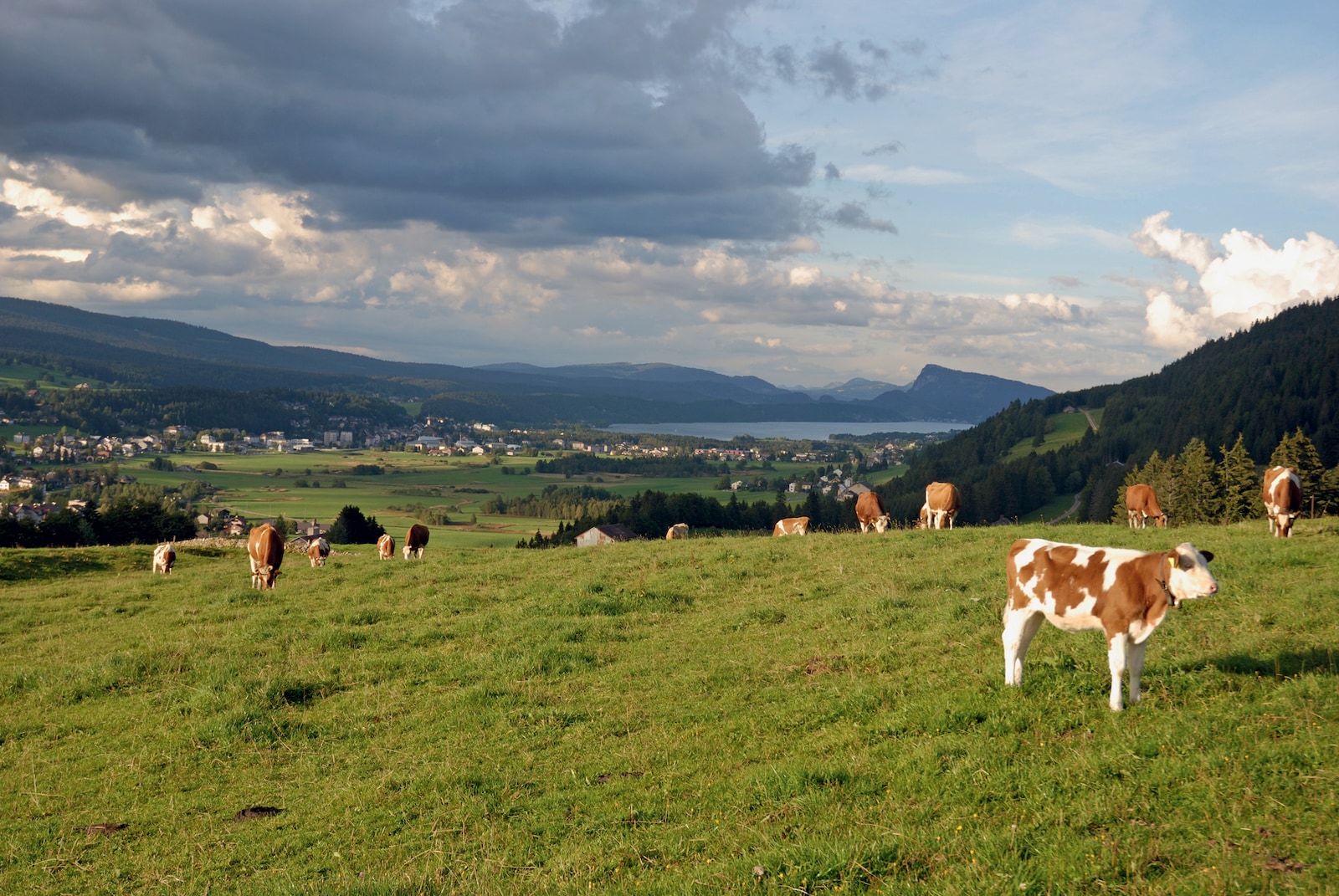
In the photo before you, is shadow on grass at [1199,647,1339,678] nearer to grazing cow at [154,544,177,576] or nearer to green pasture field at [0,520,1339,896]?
green pasture field at [0,520,1339,896]

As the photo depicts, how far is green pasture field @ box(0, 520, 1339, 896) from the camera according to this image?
20.7 feet

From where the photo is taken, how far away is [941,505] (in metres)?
25.4

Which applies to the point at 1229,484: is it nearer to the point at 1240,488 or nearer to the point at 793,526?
the point at 1240,488

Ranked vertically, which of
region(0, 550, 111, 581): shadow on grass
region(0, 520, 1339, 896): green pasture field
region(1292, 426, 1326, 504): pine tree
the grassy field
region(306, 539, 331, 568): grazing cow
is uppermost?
region(1292, 426, 1326, 504): pine tree

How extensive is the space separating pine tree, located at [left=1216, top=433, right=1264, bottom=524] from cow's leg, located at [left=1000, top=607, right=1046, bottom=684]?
129ft

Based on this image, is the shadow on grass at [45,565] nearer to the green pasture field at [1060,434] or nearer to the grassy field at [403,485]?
the grassy field at [403,485]

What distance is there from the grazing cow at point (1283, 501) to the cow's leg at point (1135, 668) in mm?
12351

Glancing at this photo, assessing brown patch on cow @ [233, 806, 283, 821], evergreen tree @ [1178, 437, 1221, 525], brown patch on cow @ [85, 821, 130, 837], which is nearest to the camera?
brown patch on cow @ [85, 821, 130, 837]

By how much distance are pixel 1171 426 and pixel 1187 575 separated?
433ft

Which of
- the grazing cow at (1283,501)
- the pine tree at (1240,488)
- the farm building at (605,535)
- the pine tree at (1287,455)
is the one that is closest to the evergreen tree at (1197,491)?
the pine tree at (1240,488)

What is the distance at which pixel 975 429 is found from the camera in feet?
521

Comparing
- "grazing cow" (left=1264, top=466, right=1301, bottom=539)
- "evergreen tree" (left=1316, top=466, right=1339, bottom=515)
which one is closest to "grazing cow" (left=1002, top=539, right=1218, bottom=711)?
"grazing cow" (left=1264, top=466, right=1301, bottom=539)

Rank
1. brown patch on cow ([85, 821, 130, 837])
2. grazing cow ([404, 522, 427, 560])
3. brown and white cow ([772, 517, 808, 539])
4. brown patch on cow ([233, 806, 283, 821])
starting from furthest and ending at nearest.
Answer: grazing cow ([404, 522, 427, 560]) < brown and white cow ([772, 517, 808, 539]) < brown patch on cow ([233, 806, 283, 821]) < brown patch on cow ([85, 821, 130, 837])

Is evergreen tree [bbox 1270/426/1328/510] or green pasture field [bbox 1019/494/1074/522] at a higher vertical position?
evergreen tree [bbox 1270/426/1328/510]
